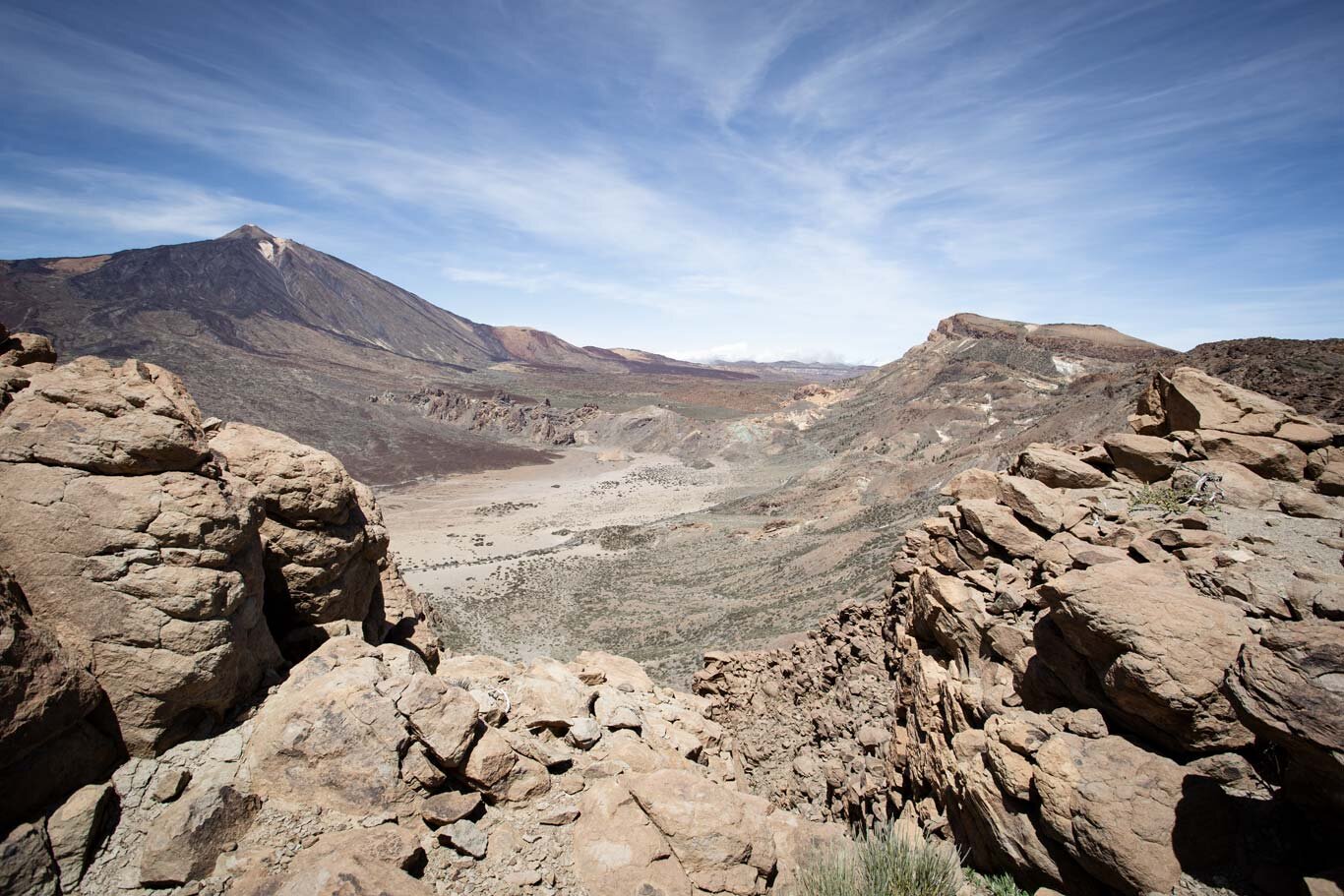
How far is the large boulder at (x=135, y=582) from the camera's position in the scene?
4102mm

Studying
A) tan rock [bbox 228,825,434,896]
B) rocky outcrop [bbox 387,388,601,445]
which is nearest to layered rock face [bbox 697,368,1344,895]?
tan rock [bbox 228,825,434,896]

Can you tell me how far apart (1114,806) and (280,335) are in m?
112

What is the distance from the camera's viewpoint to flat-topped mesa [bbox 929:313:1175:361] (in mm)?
53250

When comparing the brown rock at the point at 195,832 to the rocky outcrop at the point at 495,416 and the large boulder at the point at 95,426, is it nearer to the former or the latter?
the large boulder at the point at 95,426

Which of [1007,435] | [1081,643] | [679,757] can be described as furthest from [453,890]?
[1007,435]

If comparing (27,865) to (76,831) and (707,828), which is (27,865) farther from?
(707,828)

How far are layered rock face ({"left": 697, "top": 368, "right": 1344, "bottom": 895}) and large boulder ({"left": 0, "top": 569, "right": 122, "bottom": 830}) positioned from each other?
633cm

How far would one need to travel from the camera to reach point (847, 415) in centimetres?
5806

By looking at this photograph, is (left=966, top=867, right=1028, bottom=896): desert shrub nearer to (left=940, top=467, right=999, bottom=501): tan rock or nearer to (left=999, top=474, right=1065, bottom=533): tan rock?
(left=999, top=474, right=1065, bottom=533): tan rock

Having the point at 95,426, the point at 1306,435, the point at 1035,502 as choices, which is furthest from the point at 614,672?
the point at 1306,435

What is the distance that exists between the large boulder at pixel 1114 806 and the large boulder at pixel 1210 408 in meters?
5.90

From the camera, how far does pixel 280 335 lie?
93438 mm

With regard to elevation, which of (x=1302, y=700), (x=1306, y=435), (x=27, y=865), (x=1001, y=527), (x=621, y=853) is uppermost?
(x=1306, y=435)

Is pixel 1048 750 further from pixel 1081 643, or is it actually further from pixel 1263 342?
pixel 1263 342
